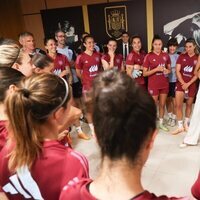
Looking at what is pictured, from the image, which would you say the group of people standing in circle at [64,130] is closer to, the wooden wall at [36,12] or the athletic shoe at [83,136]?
the athletic shoe at [83,136]

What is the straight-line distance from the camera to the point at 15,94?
3.52ft

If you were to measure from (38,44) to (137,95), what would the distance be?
542 centimetres

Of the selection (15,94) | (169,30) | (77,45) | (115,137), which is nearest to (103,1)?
(77,45)

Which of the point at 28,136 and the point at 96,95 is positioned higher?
the point at 96,95

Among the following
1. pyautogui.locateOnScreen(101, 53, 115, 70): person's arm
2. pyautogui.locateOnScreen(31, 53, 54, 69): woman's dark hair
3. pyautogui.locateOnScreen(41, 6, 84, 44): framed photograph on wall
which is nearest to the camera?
pyautogui.locateOnScreen(31, 53, 54, 69): woman's dark hair

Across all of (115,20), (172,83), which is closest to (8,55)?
(172,83)

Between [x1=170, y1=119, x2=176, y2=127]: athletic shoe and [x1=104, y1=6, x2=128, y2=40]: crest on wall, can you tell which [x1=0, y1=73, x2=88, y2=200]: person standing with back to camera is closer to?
[x1=170, y1=119, x2=176, y2=127]: athletic shoe

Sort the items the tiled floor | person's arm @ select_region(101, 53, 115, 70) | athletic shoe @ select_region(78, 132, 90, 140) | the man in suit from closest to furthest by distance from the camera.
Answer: the tiled floor < athletic shoe @ select_region(78, 132, 90, 140) < person's arm @ select_region(101, 53, 115, 70) < the man in suit

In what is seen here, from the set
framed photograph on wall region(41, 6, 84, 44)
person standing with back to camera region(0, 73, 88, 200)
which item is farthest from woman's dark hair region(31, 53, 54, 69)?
framed photograph on wall region(41, 6, 84, 44)

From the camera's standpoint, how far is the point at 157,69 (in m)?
3.97

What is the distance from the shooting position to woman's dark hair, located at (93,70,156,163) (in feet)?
2.44

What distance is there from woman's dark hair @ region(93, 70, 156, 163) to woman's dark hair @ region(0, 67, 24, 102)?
0.85 meters

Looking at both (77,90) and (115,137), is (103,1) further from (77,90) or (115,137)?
(115,137)

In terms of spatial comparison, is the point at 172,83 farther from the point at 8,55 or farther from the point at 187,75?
the point at 8,55
